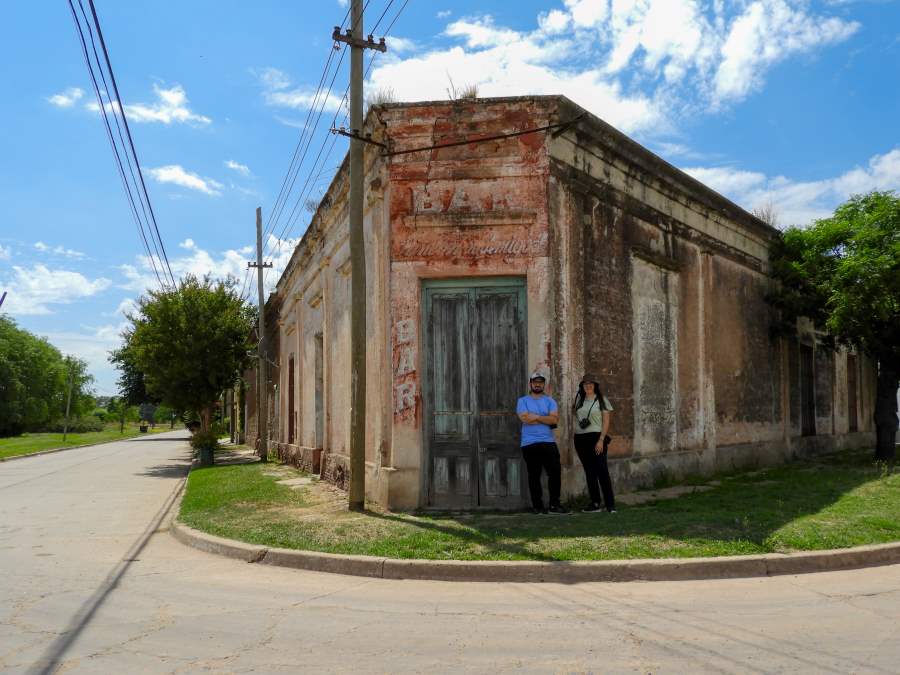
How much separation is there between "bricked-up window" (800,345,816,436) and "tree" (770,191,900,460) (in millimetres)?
1660

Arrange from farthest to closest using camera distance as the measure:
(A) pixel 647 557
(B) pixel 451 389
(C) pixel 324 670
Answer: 1. (B) pixel 451 389
2. (A) pixel 647 557
3. (C) pixel 324 670

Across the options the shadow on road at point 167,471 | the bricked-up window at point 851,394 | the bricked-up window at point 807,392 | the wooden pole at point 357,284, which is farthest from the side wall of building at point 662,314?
the shadow on road at point 167,471

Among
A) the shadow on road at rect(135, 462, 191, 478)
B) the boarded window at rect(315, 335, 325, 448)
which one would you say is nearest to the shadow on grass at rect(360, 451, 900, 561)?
the boarded window at rect(315, 335, 325, 448)

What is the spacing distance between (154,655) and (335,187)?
1048cm

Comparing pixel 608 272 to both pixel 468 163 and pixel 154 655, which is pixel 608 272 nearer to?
pixel 468 163

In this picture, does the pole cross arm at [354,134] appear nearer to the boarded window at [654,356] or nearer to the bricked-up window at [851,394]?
the boarded window at [654,356]

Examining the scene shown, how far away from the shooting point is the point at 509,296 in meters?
9.83

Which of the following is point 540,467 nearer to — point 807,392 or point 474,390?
point 474,390

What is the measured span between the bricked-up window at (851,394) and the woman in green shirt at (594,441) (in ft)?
49.1

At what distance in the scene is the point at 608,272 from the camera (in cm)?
1097

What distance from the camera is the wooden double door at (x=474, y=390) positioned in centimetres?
956

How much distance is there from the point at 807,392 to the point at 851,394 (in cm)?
400

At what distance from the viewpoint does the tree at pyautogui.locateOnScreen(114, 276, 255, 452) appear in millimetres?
22078

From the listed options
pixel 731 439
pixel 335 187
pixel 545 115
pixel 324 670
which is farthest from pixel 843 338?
pixel 324 670
